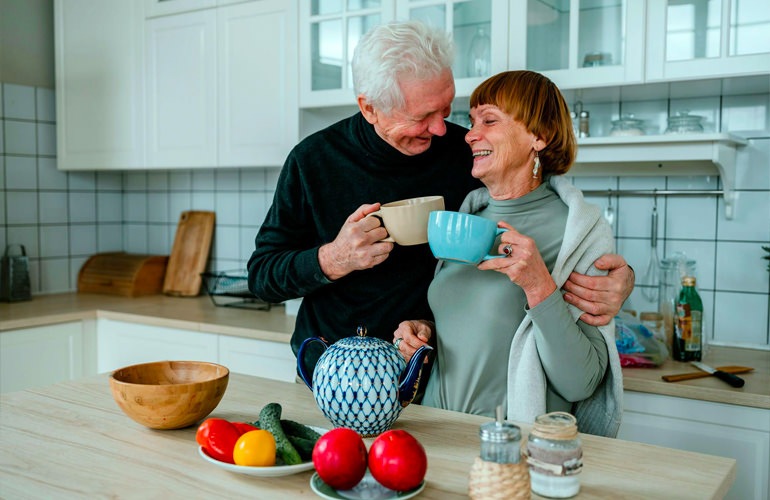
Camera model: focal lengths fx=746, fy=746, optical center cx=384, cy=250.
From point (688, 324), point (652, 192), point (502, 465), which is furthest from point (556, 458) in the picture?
point (652, 192)

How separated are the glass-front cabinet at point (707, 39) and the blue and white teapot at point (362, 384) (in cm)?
132

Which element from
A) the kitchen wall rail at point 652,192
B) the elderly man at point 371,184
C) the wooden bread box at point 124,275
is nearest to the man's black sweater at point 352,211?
the elderly man at point 371,184

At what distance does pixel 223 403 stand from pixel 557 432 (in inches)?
27.3

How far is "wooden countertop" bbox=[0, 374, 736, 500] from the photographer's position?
98cm

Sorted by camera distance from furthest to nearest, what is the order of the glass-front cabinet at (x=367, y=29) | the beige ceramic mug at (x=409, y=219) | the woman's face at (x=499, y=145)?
the glass-front cabinet at (x=367, y=29) < the woman's face at (x=499, y=145) < the beige ceramic mug at (x=409, y=219)

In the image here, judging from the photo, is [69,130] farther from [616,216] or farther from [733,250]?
[733,250]

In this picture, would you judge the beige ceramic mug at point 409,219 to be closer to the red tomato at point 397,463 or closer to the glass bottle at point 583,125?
the red tomato at point 397,463

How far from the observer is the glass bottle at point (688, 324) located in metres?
2.08

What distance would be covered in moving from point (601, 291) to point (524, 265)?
0.20 meters

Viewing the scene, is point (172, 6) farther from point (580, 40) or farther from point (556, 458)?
point (556, 458)

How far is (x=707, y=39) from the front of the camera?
2.01 m

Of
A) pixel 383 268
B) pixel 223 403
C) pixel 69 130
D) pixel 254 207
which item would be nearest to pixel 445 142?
pixel 383 268

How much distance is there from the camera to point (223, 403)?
1384mm

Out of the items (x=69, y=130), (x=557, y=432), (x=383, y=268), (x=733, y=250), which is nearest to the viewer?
(x=557, y=432)
